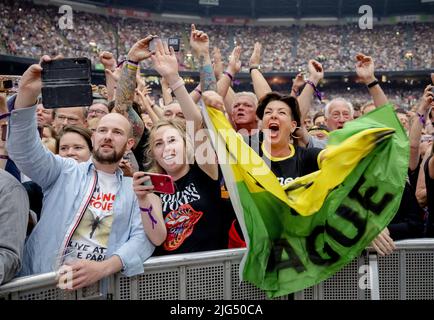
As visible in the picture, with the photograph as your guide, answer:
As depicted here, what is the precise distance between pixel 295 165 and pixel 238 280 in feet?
2.89

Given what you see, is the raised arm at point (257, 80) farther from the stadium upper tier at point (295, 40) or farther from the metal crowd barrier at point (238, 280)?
the stadium upper tier at point (295, 40)

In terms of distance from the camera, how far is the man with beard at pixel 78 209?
2205mm

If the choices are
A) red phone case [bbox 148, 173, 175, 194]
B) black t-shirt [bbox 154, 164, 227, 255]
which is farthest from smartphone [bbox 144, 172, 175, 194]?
black t-shirt [bbox 154, 164, 227, 255]

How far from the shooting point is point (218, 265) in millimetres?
2434

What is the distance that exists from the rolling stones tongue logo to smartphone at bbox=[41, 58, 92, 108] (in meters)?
0.84

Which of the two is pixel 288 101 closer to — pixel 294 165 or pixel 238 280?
pixel 294 165

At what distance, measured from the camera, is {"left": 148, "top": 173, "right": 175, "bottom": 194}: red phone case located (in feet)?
6.87

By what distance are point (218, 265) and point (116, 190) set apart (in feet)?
2.38

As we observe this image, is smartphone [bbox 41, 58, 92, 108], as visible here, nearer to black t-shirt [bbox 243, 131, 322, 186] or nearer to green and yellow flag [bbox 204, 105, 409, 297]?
green and yellow flag [bbox 204, 105, 409, 297]

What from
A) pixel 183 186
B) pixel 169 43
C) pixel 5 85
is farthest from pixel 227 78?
pixel 5 85

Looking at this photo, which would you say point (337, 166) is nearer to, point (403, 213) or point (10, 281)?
point (403, 213)

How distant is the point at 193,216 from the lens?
2648 millimetres
